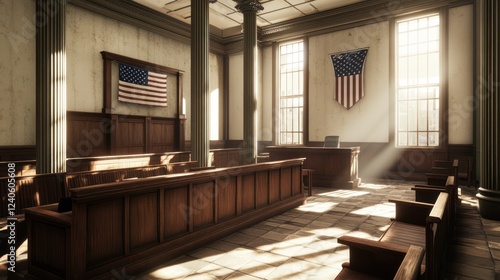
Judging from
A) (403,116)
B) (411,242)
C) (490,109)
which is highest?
(403,116)

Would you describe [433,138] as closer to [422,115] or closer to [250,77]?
[422,115]

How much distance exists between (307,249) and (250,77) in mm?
5742

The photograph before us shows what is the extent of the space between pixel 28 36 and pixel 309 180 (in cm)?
745

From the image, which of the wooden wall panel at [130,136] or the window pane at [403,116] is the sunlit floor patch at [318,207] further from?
the wooden wall panel at [130,136]

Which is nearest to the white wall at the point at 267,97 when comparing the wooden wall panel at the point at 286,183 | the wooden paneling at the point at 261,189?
the wooden wall panel at the point at 286,183

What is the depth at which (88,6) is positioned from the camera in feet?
27.0

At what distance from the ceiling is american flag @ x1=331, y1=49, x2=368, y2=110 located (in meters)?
1.68

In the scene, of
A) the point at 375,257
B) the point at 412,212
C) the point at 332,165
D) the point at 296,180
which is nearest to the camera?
the point at 375,257

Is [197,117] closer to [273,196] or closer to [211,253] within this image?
[273,196]

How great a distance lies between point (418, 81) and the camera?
929cm

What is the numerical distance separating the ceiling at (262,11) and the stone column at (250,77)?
1554 mm

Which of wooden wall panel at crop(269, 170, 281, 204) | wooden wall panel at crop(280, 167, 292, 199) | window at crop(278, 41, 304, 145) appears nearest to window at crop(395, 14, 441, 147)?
window at crop(278, 41, 304, 145)

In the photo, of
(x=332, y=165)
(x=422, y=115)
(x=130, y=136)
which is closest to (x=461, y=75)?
(x=422, y=115)

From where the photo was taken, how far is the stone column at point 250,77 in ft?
27.1
